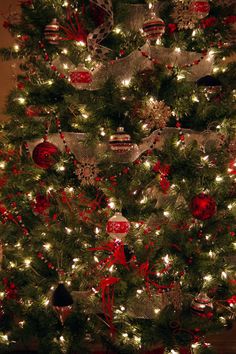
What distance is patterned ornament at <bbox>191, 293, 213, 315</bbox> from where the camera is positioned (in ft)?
4.90

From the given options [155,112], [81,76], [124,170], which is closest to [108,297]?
[124,170]

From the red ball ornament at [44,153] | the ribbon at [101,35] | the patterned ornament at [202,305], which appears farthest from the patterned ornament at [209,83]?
the patterned ornament at [202,305]

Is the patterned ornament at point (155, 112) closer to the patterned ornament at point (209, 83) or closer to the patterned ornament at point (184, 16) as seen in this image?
the patterned ornament at point (209, 83)

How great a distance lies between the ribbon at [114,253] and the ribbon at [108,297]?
0.06 m

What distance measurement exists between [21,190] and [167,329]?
0.90m

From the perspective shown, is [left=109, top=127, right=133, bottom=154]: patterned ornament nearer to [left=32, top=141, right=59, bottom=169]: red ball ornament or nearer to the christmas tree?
the christmas tree

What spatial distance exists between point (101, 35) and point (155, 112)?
1.21 feet

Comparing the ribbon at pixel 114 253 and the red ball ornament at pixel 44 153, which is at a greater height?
the red ball ornament at pixel 44 153

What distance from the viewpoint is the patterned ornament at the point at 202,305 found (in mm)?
1494

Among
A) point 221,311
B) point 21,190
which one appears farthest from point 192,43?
point 221,311

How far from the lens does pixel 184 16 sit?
1.49m

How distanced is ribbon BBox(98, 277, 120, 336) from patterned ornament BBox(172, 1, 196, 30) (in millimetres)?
1090

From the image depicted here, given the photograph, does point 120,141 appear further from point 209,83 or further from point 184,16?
point 184,16

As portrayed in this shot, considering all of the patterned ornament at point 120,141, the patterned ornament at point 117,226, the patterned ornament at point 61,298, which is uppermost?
the patterned ornament at point 120,141
